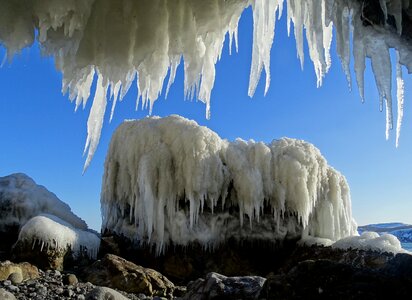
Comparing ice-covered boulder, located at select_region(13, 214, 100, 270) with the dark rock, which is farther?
the dark rock

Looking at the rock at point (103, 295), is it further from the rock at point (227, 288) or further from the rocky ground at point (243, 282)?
the rock at point (227, 288)

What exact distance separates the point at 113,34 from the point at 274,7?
1389 mm

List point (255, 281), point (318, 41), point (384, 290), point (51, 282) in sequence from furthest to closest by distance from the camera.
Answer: point (51, 282) < point (255, 281) < point (318, 41) < point (384, 290)

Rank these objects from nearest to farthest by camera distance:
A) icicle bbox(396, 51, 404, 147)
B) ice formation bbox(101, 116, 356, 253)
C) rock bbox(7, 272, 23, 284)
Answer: icicle bbox(396, 51, 404, 147) → rock bbox(7, 272, 23, 284) → ice formation bbox(101, 116, 356, 253)

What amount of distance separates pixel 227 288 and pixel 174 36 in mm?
2607

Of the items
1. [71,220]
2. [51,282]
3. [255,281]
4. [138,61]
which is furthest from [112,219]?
[138,61]

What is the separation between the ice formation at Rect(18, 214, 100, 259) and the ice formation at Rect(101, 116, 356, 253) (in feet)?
3.71

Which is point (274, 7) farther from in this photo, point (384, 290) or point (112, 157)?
point (112, 157)

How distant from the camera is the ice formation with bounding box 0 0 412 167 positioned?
2730 mm

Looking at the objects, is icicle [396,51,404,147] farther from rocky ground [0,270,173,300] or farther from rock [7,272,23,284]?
rock [7,272,23,284]

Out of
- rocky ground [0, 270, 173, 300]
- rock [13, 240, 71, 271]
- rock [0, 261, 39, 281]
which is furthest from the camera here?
rock [13, 240, 71, 271]

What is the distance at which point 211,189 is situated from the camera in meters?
11.8

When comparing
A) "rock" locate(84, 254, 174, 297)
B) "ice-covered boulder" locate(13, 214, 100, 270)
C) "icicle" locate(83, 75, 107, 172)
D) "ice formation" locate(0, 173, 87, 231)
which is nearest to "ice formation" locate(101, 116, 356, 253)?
"ice-covered boulder" locate(13, 214, 100, 270)

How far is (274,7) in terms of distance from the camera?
3.43m
